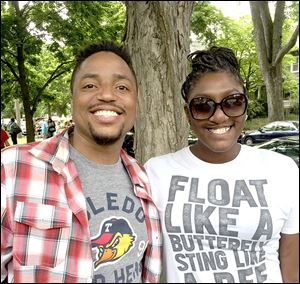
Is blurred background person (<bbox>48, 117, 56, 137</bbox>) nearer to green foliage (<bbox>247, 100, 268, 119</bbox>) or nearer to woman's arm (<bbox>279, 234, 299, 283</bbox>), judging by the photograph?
green foliage (<bbox>247, 100, 268, 119</bbox>)

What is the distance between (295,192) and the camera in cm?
144

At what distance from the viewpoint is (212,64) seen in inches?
62.0

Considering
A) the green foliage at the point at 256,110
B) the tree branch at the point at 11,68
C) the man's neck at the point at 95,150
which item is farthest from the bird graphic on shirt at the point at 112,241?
the tree branch at the point at 11,68

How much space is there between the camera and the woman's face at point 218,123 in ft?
4.95

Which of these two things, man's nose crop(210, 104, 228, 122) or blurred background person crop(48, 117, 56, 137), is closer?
man's nose crop(210, 104, 228, 122)

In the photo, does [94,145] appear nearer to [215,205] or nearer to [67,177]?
[67,177]

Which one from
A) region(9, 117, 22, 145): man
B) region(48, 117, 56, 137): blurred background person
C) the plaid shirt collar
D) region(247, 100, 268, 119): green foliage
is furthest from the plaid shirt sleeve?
region(9, 117, 22, 145): man

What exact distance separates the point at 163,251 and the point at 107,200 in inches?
12.0

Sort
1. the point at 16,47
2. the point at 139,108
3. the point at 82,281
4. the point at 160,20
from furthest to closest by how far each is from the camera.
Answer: the point at 16,47
the point at 139,108
the point at 160,20
the point at 82,281

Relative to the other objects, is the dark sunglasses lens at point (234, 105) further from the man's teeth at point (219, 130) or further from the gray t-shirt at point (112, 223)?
the gray t-shirt at point (112, 223)

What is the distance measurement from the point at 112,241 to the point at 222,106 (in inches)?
26.1

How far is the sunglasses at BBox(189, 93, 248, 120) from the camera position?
150 cm

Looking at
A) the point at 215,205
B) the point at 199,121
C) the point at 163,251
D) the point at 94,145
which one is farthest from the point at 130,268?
the point at 199,121

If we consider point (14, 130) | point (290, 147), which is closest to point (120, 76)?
point (290, 147)
